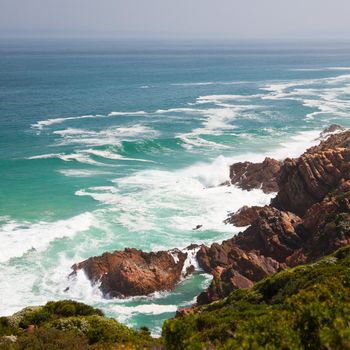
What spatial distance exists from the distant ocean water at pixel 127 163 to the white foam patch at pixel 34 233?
97mm

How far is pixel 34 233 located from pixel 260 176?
2680 cm

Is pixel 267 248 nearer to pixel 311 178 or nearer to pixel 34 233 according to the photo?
pixel 311 178

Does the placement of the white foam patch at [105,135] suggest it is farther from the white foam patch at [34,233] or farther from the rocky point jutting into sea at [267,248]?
the rocky point jutting into sea at [267,248]

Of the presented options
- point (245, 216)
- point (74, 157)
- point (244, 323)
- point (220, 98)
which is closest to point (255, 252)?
point (245, 216)

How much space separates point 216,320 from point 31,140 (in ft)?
206

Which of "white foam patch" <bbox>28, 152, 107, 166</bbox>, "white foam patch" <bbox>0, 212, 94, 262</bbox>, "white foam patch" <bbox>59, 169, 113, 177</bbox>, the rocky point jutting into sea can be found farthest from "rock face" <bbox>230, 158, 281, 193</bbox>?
"white foam patch" <bbox>28, 152, 107, 166</bbox>

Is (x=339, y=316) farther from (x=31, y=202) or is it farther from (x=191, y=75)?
(x=191, y=75)

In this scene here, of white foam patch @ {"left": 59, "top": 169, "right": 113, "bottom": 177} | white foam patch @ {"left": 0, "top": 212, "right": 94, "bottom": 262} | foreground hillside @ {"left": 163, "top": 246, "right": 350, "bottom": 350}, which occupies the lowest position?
white foam patch @ {"left": 0, "top": 212, "right": 94, "bottom": 262}

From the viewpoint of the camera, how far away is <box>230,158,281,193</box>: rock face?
57906 mm

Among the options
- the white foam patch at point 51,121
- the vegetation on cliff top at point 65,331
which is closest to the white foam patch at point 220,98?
the white foam patch at point 51,121

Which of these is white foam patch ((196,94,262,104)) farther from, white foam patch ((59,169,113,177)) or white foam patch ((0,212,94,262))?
white foam patch ((0,212,94,262))

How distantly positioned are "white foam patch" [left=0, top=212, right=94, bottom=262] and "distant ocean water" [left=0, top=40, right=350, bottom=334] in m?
0.10

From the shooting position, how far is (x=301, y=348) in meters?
16.8

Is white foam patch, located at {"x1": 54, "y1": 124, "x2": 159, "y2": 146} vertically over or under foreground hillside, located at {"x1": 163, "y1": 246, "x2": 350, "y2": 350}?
under
